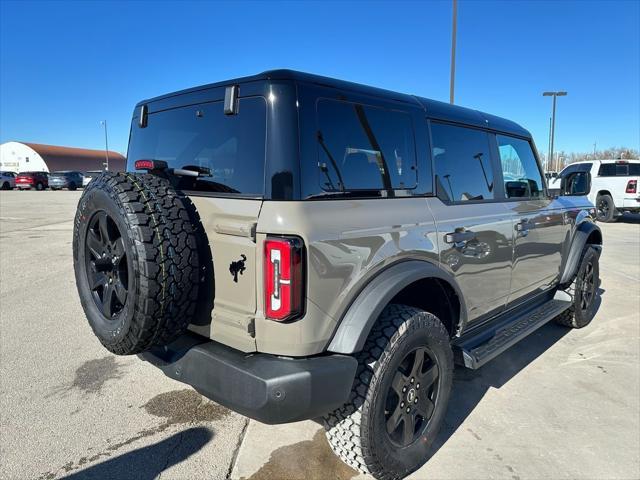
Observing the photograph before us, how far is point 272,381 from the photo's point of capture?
6.10 ft

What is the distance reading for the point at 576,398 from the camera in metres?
3.29

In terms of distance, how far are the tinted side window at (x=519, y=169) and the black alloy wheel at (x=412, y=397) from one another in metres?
1.68

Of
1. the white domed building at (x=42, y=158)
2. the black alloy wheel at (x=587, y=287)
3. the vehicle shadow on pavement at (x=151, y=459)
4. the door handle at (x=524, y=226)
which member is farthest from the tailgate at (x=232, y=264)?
the white domed building at (x=42, y=158)

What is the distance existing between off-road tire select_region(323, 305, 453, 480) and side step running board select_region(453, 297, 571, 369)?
0.50 metres

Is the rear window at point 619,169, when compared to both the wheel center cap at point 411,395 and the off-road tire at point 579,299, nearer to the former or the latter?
the off-road tire at point 579,299

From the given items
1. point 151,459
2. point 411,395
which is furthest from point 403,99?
point 151,459

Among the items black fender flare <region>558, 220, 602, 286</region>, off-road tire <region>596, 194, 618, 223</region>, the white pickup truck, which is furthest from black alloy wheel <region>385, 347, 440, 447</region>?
off-road tire <region>596, 194, 618, 223</region>

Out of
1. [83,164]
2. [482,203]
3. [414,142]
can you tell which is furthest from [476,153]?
[83,164]

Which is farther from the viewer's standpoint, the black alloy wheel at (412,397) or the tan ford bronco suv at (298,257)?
the black alloy wheel at (412,397)

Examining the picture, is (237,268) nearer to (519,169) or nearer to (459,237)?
(459,237)

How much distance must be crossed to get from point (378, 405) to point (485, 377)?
1831 millimetres

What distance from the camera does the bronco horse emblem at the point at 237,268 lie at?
1.99 m

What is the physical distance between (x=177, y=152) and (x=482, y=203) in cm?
207

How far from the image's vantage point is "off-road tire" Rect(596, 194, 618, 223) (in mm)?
15228
